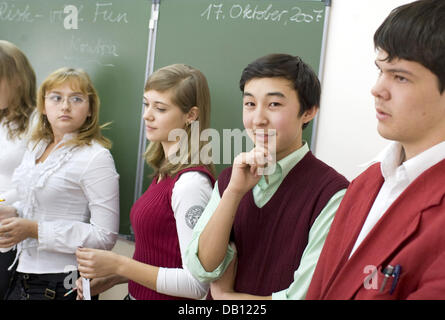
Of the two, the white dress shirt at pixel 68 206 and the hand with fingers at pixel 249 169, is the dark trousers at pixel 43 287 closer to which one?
the white dress shirt at pixel 68 206

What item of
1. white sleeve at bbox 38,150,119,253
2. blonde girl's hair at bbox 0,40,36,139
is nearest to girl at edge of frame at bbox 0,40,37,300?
blonde girl's hair at bbox 0,40,36,139

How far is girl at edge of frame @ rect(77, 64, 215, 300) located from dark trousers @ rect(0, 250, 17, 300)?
0.72m

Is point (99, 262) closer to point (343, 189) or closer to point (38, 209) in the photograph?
point (38, 209)

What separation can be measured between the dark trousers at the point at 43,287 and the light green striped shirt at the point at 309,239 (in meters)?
0.92

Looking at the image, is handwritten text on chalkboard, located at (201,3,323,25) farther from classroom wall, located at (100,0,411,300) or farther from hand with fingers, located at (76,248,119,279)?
hand with fingers, located at (76,248,119,279)

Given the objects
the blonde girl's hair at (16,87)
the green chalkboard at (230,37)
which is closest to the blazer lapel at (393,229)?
the green chalkboard at (230,37)

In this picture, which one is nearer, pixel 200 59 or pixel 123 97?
pixel 200 59

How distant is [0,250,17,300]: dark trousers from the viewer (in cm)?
223

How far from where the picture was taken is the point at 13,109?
8.14 ft

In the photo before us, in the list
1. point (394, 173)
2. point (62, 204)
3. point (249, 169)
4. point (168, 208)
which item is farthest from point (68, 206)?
point (394, 173)

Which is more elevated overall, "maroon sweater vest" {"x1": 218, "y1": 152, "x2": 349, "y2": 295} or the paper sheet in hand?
"maroon sweater vest" {"x1": 218, "y1": 152, "x2": 349, "y2": 295}

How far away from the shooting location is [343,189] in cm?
126
